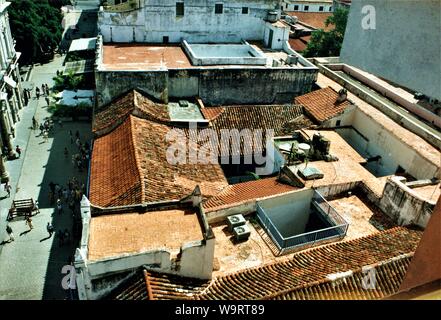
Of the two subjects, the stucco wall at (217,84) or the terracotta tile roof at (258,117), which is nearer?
the terracotta tile roof at (258,117)

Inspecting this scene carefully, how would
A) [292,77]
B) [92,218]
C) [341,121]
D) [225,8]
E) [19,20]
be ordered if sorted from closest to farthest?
[92,218] → [341,121] → [292,77] → [225,8] → [19,20]

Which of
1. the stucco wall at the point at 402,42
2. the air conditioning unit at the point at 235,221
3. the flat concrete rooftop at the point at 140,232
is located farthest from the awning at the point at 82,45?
the stucco wall at the point at 402,42

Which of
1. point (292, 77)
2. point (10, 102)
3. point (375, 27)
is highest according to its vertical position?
point (375, 27)

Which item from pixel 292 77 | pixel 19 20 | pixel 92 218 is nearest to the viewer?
pixel 92 218

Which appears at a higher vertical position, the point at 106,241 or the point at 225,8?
the point at 225,8

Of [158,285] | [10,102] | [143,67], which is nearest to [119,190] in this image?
[158,285]

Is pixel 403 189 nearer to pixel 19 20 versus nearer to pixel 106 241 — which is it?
pixel 106 241

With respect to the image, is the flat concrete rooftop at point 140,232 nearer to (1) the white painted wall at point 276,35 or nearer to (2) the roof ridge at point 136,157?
(2) the roof ridge at point 136,157
